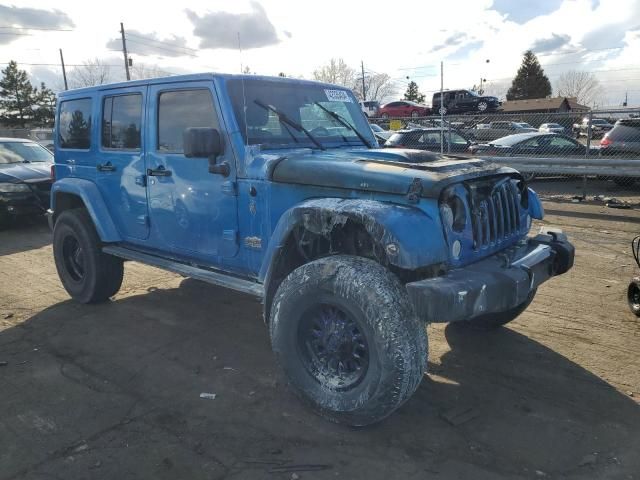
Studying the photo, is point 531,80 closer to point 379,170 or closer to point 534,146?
point 534,146

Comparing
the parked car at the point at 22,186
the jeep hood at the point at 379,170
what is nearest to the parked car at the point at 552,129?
the parked car at the point at 22,186

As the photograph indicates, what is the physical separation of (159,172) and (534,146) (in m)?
11.3

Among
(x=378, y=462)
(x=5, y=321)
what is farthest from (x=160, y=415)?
(x=5, y=321)

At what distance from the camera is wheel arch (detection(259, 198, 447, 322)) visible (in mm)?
2840

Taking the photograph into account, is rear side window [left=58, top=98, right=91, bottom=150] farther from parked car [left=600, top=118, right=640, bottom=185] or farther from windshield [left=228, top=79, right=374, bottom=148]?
parked car [left=600, top=118, right=640, bottom=185]

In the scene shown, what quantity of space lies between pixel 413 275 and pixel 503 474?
115 cm

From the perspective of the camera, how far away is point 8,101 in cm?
5238

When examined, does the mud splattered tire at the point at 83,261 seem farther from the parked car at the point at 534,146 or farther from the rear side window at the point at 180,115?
the parked car at the point at 534,146

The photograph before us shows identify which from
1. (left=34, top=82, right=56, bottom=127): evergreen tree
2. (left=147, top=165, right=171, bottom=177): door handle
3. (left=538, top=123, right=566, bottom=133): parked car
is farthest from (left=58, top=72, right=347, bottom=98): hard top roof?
(left=34, top=82, right=56, bottom=127): evergreen tree

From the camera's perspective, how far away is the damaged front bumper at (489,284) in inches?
107

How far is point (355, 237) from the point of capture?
11.0 ft

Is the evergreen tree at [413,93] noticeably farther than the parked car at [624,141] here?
Yes

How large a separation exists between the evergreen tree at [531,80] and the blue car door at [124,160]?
73226mm

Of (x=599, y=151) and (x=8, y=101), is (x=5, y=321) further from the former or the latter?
(x=8, y=101)
